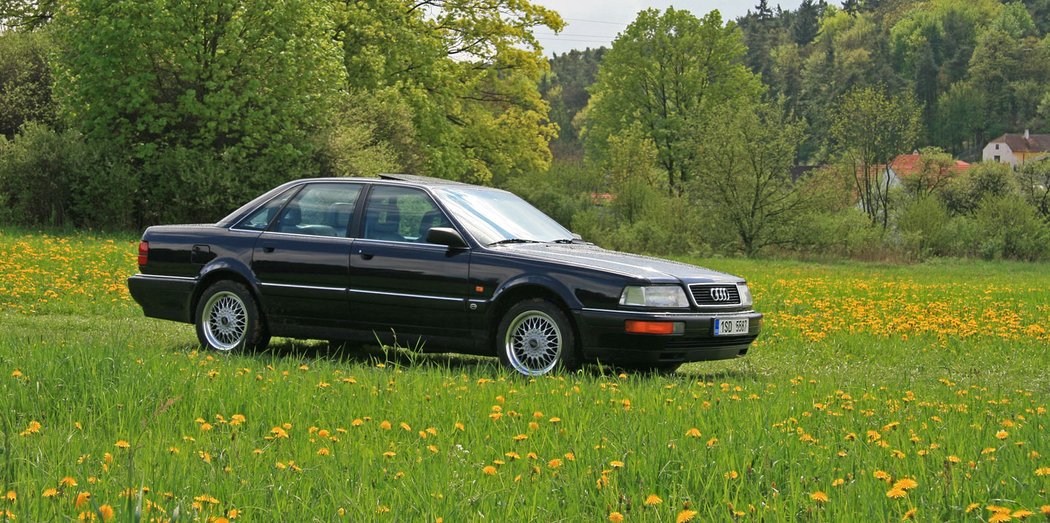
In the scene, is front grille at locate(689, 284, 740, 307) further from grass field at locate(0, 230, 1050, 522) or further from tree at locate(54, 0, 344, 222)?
tree at locate(54, 0, 344, 222)

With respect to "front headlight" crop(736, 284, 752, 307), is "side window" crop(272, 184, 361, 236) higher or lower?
higher

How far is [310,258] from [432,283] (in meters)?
1.25

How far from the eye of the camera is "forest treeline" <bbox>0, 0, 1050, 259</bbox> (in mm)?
30578

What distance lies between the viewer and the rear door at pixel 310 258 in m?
9.78

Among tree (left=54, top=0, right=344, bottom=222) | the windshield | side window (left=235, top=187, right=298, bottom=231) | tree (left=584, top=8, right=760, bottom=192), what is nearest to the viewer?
the windshield

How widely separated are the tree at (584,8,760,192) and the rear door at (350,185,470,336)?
171 ft

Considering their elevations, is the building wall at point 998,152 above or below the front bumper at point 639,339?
above

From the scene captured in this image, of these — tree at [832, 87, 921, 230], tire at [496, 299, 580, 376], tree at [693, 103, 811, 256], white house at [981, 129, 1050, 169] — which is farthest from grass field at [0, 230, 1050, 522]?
white house at [981, 129, 1050, 169]

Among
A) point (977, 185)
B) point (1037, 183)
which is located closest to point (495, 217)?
point (1037, 183)

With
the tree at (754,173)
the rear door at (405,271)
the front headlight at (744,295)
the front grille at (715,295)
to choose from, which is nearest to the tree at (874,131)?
the tree at (754,173)

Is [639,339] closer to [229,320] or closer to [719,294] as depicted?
[719,294]

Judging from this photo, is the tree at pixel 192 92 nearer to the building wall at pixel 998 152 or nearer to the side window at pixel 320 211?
the side window at pixel 320 211

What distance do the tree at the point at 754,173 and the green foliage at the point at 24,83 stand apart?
2301 centimetres

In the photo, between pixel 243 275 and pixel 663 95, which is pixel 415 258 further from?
pixel 663 95
